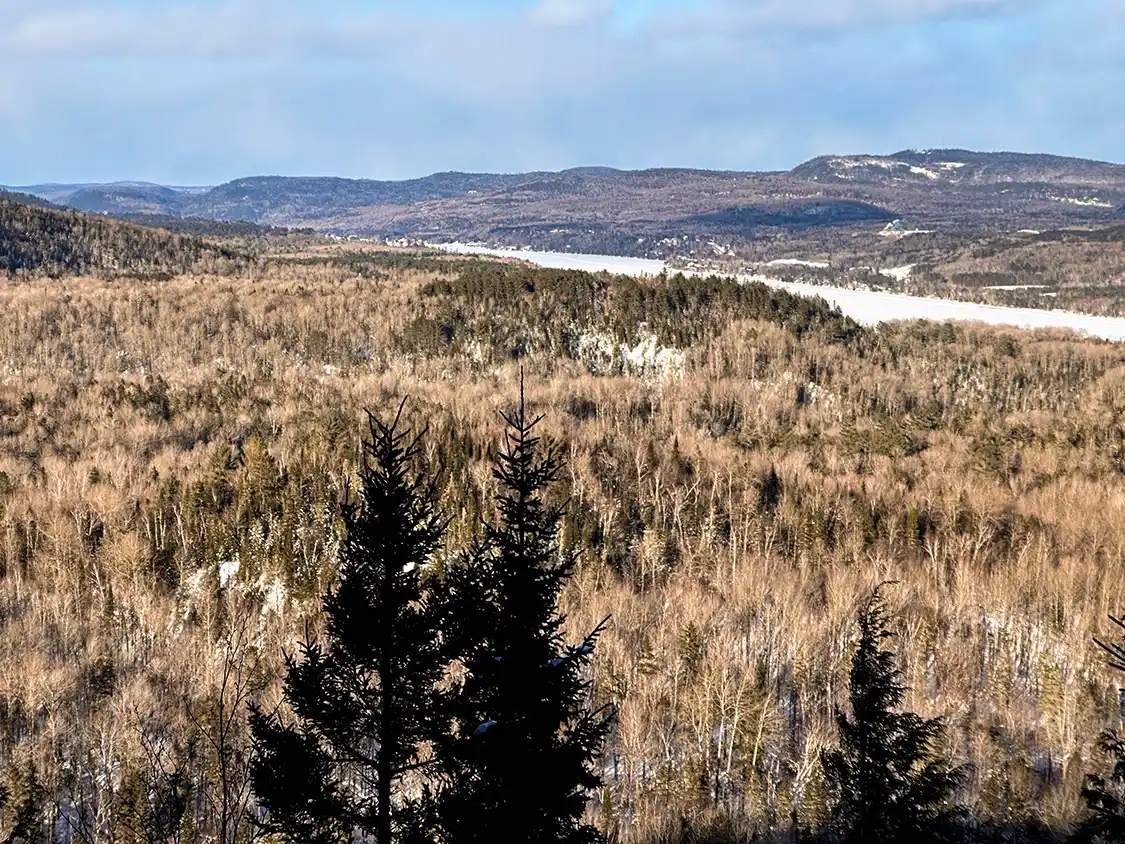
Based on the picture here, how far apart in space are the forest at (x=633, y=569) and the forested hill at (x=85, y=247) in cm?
6244

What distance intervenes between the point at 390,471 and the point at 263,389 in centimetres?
8323

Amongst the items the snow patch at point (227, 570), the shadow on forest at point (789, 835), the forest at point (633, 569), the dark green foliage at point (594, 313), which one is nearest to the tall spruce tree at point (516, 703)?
the forest at point (633, 569)

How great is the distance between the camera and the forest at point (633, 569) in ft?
44.2

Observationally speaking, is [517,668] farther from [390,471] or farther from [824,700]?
[824,700]

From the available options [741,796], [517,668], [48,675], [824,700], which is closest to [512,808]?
[517,668]

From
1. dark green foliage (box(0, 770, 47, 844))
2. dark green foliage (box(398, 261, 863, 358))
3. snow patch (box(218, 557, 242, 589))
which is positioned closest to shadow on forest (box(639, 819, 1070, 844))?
dark green foliage (box(0, 770, 47, 844))

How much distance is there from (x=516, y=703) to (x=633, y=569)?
3796 centimetres

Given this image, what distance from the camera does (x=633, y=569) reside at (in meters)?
46.2

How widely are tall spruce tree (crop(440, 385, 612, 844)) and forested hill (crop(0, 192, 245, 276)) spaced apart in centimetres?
16562

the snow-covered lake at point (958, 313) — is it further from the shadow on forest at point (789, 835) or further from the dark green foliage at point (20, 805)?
the dark green foliage at point (20, 805)

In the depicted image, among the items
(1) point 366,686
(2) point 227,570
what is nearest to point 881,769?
(1) point 366,686

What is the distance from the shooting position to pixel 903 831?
1284 cm

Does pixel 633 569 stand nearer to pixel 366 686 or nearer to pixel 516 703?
pixel 366 686

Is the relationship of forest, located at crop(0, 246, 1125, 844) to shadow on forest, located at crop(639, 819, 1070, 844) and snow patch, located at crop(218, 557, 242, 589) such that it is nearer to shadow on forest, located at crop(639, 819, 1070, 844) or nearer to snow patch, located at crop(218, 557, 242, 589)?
shadow on forest, located at crop(639, 819, 1070, 844)
